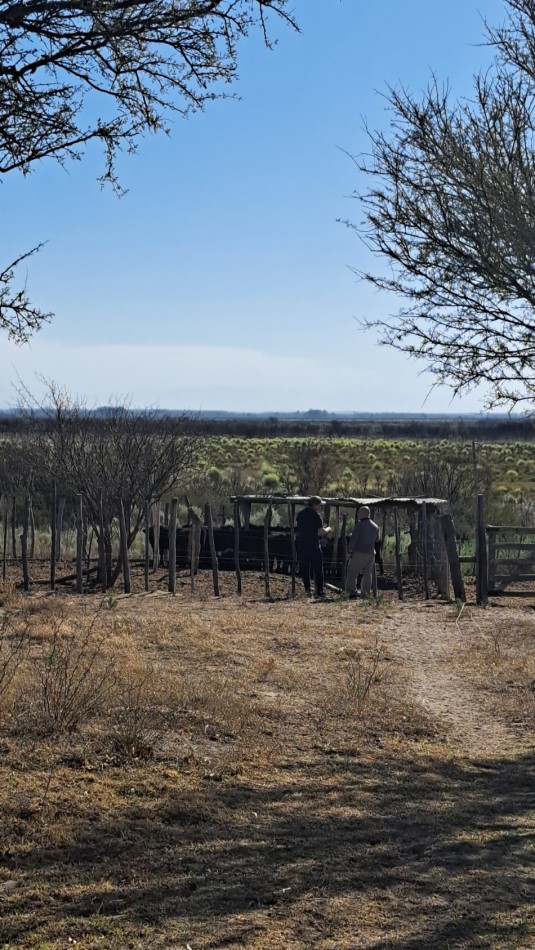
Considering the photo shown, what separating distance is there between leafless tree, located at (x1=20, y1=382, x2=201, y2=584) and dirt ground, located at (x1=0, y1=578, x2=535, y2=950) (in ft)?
32.3

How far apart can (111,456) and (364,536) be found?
6721mm

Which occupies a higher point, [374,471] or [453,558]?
[374,471]

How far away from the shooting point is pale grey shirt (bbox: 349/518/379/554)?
16.5 m

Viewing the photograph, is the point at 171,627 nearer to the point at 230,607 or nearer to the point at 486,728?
the point at 230,607

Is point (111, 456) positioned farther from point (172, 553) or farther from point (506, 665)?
point (506, 665)

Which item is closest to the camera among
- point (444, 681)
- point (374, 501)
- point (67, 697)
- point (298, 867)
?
point (298, 867)

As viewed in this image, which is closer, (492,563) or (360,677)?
(360,677)

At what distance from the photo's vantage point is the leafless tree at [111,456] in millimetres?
20500

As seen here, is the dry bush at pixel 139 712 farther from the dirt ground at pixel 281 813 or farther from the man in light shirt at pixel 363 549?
the man in light shirt at pixel 363 549

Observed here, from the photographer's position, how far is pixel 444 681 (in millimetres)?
10266

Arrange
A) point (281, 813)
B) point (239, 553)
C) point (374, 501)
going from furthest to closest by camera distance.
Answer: point (239, 553), point (374, 501), point (281, 813)

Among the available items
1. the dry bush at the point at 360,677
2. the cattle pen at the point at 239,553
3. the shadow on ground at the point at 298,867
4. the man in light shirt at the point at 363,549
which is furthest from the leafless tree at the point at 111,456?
the shadow on ground at the point at 298,867

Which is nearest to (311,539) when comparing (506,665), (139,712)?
(506,665)

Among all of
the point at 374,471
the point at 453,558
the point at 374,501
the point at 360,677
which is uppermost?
the point at 374,501
